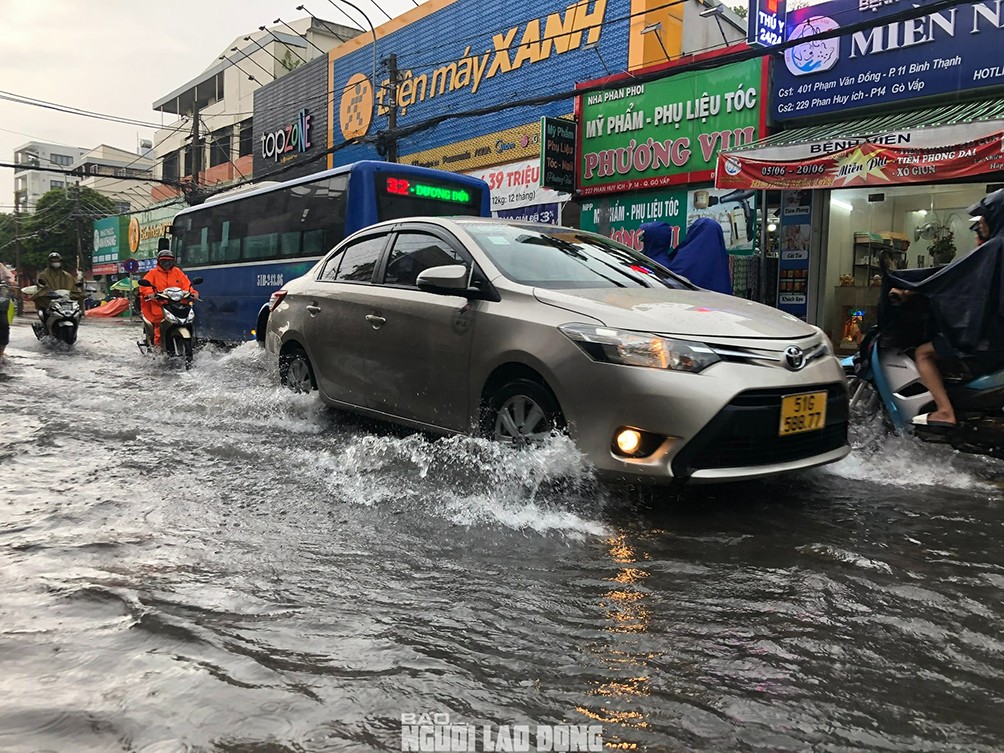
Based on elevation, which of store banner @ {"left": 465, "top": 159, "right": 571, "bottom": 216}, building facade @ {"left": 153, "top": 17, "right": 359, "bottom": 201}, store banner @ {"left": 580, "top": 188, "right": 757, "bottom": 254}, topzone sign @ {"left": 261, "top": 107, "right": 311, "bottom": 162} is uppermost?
building facade @ {"left": 153, "top": 17, "right": 359, "bottom": 201}

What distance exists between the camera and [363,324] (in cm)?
502

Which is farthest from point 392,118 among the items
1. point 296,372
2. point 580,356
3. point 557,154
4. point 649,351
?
point 649,351

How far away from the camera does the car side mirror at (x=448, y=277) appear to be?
4051 mm

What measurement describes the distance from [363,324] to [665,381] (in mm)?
2402

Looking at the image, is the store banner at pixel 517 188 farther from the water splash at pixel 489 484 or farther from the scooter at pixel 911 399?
the water splash at pixel 489 484

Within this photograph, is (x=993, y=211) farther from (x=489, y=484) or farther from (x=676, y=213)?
(x=676, y=213)

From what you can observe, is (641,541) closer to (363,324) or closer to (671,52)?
(363,324)

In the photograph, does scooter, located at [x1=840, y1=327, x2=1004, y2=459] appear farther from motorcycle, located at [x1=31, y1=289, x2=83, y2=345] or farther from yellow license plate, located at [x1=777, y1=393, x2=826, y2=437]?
motorcycle, located at [x1=31, y1=289, x2=83, y2=345]

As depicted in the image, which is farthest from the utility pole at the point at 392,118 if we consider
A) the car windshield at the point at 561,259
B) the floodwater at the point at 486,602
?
the floodwater at the point at 486,602

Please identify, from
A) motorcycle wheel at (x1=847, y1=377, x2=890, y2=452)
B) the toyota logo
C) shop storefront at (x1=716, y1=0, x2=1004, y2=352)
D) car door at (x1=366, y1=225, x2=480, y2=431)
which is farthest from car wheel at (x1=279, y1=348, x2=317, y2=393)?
shop storefront at (x1=716, y1=0, x2=1004, y2=352)

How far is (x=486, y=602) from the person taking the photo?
258 centimetres

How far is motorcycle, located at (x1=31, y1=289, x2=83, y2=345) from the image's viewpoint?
12.6 meters

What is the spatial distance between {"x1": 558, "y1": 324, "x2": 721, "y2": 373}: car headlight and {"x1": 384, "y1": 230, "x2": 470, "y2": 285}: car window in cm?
133

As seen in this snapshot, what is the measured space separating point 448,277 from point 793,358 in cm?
179
